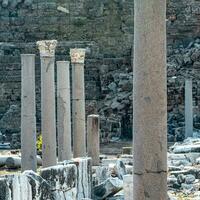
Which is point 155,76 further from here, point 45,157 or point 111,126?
point 111,126

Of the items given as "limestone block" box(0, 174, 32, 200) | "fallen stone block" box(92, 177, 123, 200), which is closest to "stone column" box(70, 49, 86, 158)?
"fallen stone block" box(92, 177, 123, 200)

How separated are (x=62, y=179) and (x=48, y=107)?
4728 mm

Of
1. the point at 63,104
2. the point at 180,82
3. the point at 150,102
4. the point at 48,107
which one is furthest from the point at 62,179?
the point at 180,82

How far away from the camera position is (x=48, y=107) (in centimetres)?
1636

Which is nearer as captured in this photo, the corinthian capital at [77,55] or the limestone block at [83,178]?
the limestone block at [83,178]

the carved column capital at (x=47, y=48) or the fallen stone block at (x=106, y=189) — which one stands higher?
the carved column capital at (x=47, y=48)

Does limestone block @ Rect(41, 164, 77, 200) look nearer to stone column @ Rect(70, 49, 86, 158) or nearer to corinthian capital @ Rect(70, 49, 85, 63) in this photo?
stone column @ Rect(70, 49, 86, 158)

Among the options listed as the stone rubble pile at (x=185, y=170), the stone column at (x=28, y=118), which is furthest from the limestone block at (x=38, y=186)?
the stone column at (x=28, y=118)

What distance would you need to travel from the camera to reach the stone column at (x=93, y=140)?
17859 millimetres

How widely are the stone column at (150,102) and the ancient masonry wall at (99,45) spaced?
79.5 feet

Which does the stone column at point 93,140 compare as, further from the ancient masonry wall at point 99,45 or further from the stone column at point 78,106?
the ancient masonry wall at point 99,45

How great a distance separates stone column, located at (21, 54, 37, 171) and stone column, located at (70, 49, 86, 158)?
268cm

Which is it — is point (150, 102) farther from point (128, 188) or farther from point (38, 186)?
point (128, 188)

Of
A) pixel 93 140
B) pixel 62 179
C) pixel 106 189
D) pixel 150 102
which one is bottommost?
pixel 106 189
